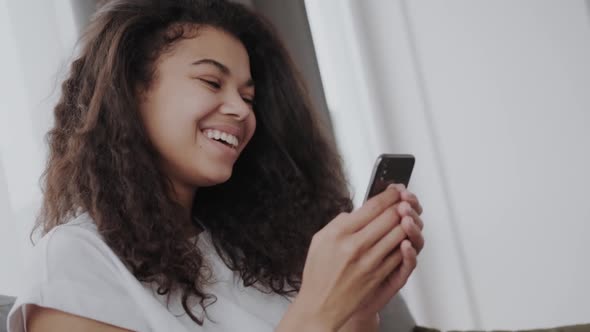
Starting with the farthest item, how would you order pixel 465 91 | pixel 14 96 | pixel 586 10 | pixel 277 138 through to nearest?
pixel 465 91, pixel 586 10, pixel 14 96, pixel 277 138

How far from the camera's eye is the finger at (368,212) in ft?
2.93

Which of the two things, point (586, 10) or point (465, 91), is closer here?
point (586, 10)

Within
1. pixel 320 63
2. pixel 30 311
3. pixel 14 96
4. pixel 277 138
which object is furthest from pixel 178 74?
pixel 320 63

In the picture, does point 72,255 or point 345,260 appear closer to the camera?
point 345,260

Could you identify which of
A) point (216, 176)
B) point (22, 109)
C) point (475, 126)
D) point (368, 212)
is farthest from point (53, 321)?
point (475, 126)

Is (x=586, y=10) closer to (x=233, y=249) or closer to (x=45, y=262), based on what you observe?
(x=233, y=249)

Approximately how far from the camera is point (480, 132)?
2.32m

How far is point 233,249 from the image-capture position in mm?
1325

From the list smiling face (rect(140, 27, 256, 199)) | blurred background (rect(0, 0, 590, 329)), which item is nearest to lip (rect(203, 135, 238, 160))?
Answer: smiling face (rect(140, 27, 256, 199))

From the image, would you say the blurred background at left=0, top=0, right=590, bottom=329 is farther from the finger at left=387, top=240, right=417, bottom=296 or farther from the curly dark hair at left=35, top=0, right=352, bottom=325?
the finger at left=387, top=240, right=417, bottom=296

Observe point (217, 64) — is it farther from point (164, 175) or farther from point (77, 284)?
point (77, 284)

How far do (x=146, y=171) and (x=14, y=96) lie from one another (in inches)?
26.3

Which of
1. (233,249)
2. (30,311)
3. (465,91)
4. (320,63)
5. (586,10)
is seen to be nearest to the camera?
(30,311)

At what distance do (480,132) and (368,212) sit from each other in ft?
5.04
